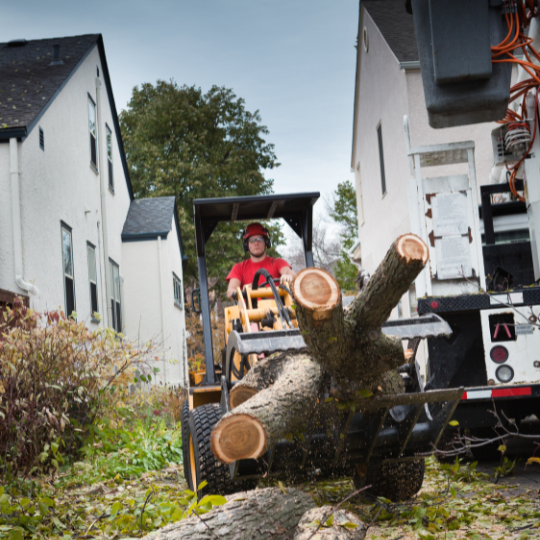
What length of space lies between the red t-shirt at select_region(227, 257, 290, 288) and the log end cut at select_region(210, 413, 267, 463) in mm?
3458

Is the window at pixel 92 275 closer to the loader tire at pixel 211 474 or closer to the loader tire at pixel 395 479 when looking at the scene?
the loader tire at pixel 211 474

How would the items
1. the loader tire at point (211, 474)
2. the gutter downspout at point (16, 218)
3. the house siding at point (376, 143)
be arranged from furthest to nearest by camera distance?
1. the house siding at point (376, 143)
2. the gutter downspout at point (16, 218)
3. the loader tire at point (211, 474)

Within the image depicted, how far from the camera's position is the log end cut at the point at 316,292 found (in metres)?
3.35

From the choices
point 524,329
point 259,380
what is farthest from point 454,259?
point 259,380

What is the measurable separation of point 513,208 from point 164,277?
12.4 meters

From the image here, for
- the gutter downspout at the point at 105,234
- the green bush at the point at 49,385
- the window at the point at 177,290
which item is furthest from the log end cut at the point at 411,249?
the window at the point at 177,290

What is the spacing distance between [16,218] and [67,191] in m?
2.86

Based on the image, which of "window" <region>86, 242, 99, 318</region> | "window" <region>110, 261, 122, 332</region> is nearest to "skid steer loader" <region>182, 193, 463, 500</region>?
"window" <region>86, 242, 99, 318</region>

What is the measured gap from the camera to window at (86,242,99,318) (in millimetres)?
13784

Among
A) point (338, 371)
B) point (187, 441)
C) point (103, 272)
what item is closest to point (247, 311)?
point (187, 441)

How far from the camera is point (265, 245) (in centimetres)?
691

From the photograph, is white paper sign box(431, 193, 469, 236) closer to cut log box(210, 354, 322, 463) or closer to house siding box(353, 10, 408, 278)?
cut log box(210, 354, 322, 463)

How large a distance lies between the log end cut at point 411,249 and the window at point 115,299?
13173 millimetres

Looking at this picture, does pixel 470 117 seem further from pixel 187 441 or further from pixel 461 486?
pixel 187 441
